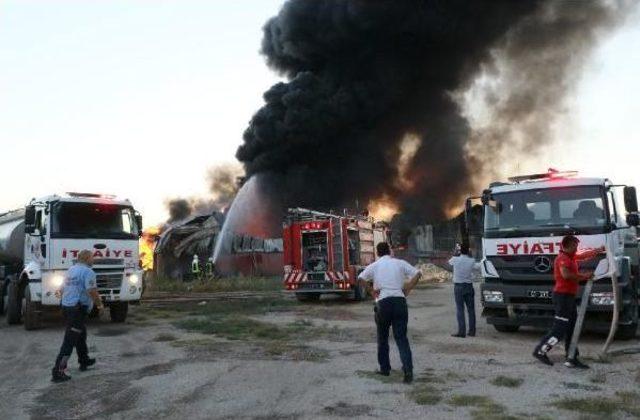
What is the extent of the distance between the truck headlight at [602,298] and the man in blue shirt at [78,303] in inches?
256

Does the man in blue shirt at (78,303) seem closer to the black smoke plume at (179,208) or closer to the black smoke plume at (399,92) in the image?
the black smoke plume at (399,92)

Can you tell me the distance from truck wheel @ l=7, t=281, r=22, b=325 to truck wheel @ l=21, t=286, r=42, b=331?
113 centimetres

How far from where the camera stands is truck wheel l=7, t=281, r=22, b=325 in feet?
41.3

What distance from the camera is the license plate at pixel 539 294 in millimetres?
8656

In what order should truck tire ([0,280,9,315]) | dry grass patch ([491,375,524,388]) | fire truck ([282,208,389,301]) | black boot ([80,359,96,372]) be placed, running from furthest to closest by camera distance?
fire truck ([282,208,389,301])
truck tire ([0,280,9,315])
black boot ([80,359,96,372])
dry grass patch ([491,375,524,388])

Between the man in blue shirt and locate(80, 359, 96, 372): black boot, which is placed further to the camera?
locate(80, 359, 96, 372): black boot

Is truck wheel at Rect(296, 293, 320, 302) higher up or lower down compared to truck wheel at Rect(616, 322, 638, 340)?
higher up

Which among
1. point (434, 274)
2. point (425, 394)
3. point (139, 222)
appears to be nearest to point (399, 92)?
point (434, 274)

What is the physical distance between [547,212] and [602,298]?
4.95 ft

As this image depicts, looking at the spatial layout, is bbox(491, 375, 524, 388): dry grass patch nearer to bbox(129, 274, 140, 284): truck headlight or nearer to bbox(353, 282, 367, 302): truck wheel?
bbox(129, 274, 140, 284): truck headlight

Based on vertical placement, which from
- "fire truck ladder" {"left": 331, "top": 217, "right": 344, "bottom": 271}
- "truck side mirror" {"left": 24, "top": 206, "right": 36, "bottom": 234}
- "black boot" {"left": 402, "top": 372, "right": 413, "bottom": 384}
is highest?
"truck side mirror" {"left": 24, "top": 206, "right": 36, "bottom": 234}

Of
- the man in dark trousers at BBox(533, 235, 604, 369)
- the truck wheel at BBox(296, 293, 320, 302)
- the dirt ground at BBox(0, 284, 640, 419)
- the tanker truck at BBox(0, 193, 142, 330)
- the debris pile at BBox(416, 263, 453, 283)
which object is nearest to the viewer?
the dirt ground at BBox(0, 284, 640, 419)

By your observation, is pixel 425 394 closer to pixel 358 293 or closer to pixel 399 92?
pixel 358 293

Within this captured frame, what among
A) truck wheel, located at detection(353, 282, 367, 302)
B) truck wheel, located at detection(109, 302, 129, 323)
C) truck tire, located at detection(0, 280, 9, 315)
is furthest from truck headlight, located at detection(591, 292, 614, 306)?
truck tire, located at detection(0, 280, 9, 315)
